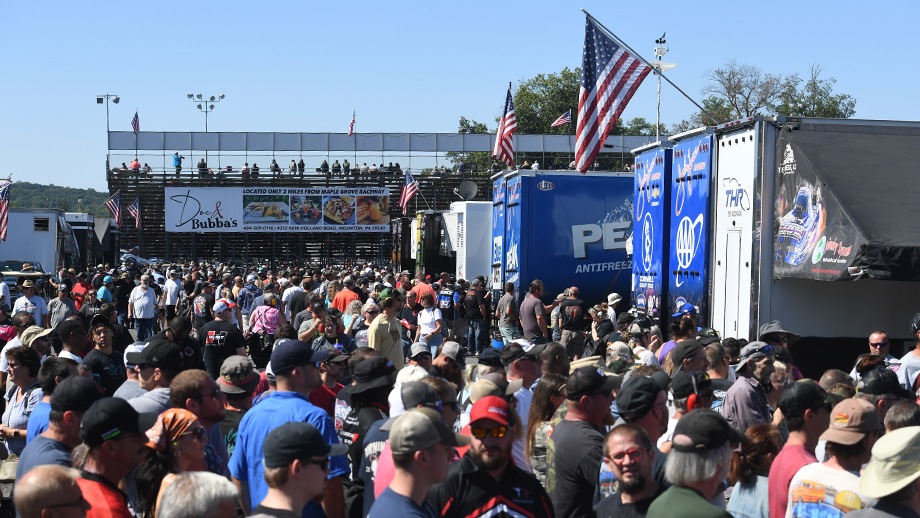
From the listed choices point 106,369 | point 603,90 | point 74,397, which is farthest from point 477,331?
point 74,397

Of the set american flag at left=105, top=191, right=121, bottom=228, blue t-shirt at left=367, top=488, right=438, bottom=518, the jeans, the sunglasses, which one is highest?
american flag at left=105, top=191, right=121, bottom=228

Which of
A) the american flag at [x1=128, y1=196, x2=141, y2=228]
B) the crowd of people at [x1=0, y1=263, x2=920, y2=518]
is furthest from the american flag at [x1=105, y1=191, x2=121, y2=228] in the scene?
the crowd of people at [x1=0, y1=263, x2=920, y2=518]

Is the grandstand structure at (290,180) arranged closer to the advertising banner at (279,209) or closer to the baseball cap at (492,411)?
the advertising banner at (279,209)

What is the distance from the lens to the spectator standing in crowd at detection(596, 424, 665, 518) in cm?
439

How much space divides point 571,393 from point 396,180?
48.7 meters

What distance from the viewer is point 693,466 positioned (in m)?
4.09

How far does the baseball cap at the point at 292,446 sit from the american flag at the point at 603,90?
517 inches

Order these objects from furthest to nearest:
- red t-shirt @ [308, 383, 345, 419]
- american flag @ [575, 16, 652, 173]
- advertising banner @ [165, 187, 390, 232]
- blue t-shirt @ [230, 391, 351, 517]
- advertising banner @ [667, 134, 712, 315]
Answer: advertising banner @ [165, 187, 390, 232]
american flag @ [575, 16, 652, 173]
advertising banner @ [667, 134, 712, 315]
red t-shirt @ [308, 383, 345, 419]
blue t-shirt @ [230, 391, 351, 517]

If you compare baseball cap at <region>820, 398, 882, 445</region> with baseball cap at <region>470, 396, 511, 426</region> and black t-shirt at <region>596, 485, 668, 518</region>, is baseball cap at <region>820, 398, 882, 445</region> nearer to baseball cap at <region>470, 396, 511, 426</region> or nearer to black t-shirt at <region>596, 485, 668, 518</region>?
black t-shirt at <region>596, 485, 668, 518</region>

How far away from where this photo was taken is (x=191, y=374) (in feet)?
18.4

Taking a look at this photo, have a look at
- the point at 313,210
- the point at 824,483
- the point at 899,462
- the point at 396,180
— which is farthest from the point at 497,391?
the point at 396,180

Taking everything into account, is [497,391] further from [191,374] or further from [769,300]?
[769,300]

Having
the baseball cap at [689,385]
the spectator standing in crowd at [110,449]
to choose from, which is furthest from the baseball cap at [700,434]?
the spectator standing in crowd at [110,449]

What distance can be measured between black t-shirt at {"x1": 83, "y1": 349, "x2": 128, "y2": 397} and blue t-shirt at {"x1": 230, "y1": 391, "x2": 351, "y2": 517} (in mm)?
3403
